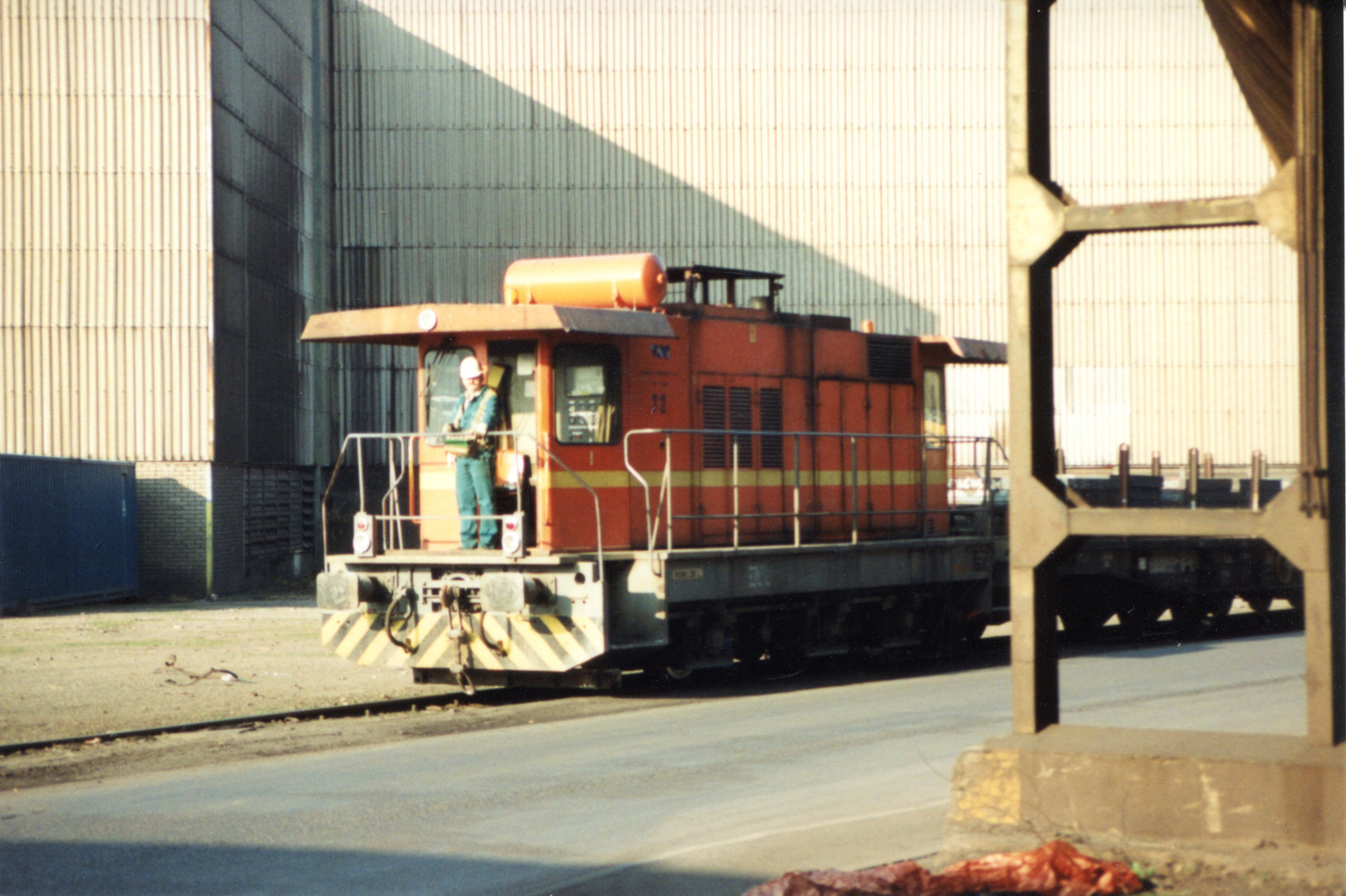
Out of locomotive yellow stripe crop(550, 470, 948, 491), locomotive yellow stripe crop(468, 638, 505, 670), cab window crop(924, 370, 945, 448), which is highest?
cab window crop(924, 370, 945, 448)

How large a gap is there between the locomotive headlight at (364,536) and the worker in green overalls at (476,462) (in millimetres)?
785

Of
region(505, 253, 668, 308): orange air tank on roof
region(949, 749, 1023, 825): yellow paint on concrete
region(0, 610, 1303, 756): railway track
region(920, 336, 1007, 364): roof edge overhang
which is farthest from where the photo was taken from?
region(920, 336, 1007, 364): roof edge overhang

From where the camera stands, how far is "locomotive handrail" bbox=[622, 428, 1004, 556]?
1241cm

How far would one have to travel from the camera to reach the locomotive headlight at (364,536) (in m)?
12.6

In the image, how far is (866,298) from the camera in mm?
32875

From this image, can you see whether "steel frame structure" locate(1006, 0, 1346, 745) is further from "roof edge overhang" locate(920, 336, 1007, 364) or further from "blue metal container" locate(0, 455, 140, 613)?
"blue metal container" locate(0, 455, 140, 613)

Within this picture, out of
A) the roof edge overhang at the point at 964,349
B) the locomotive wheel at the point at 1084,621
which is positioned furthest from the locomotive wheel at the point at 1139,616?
the roof edge overhang at the point at 964,349

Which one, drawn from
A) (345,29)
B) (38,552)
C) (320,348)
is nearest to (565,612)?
(38,552)

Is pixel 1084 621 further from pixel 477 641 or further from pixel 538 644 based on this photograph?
pixel 477 641

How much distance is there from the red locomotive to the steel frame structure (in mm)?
6151

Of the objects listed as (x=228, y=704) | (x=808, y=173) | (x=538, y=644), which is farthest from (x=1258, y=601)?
(x=808, y=173)

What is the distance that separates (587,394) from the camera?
42.2 feet

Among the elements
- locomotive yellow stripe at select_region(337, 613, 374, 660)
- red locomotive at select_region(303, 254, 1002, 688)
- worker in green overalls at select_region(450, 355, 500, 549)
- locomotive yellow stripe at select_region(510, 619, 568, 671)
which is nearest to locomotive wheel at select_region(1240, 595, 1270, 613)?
red locomotive at select_region(303, 254, 1002, 688)

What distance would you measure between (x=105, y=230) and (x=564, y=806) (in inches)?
827
